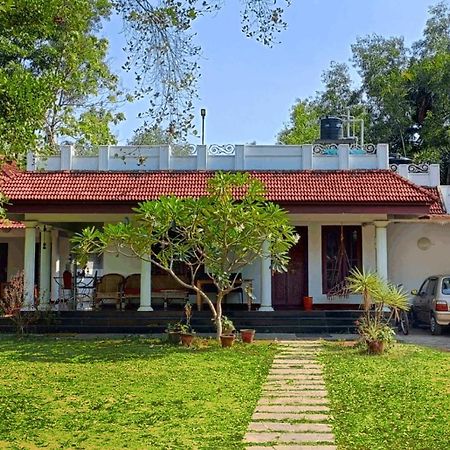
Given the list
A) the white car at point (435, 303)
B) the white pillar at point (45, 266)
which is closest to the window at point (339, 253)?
the white car at point (435, 303)

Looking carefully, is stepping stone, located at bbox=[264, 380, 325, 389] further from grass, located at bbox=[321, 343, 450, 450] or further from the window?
the window

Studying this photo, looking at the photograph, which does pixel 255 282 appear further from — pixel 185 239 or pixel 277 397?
pixel 277 397

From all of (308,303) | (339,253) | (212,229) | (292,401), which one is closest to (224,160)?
(339,253)

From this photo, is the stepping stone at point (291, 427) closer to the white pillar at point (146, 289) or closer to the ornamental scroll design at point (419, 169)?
the white pillar at point (146, 289)

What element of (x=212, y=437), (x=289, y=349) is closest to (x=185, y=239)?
(x=289, y=349)

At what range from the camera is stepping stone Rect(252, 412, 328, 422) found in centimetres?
691

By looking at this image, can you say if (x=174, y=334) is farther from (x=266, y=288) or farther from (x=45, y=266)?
(x=45, y=266)

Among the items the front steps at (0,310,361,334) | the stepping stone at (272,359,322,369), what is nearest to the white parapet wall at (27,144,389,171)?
the front steps at (0,310,361,334)

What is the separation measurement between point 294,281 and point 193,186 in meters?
4.14

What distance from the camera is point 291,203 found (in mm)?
15383

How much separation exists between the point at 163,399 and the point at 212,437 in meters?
1.83

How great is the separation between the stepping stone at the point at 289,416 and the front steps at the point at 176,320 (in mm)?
7971

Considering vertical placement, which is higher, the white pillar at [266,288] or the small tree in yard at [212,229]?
the small tree in yard at [212,229]

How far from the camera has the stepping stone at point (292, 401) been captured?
771 cm
